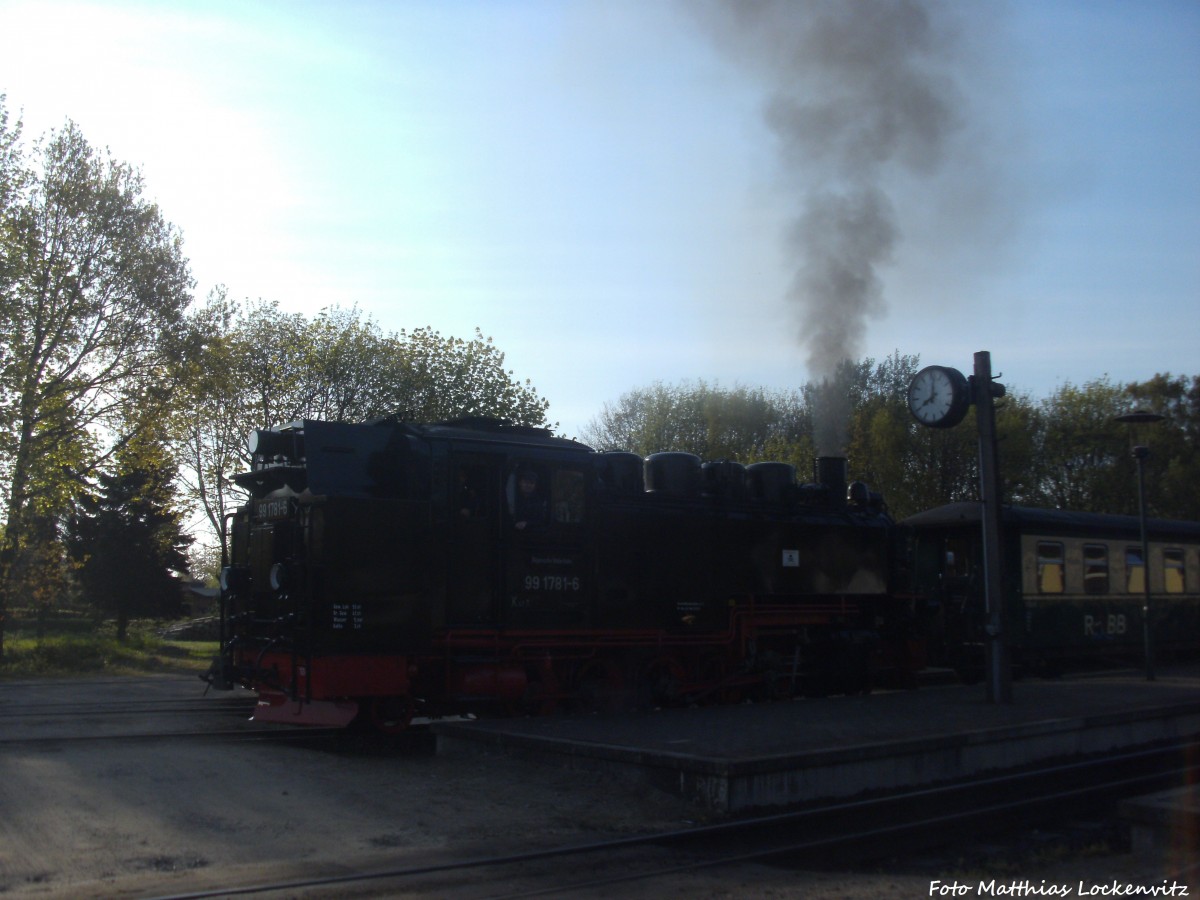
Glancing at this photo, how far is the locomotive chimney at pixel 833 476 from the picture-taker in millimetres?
16875

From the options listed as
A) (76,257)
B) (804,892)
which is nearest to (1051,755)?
(804,892)

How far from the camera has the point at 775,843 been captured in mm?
7391

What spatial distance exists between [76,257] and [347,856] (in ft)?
73.5

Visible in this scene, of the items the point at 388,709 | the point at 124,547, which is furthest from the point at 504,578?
the point at 124,547

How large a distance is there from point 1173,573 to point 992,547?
12.5 meters

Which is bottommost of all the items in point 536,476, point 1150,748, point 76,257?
point 1150,748

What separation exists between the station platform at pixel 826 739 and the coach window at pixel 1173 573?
31.8 ft

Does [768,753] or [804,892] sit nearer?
[804,892]

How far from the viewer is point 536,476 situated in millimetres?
12211

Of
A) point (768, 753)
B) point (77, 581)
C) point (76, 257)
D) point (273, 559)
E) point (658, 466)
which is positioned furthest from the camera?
point (77, 581)

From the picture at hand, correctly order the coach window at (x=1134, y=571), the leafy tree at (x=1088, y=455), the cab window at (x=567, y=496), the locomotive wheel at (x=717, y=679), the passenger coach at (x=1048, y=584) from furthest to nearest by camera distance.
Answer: the leafy tree at (x=1088, y=455) → the coach window at (x=1134, y=571) → the passenger coach at (x=1048, y=584) → the locomotive wheel at (x=717, y=679) → the cab window at (x=567, y=496)

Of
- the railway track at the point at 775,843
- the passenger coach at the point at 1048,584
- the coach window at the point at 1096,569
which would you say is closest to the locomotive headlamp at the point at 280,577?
the railway track at the point at 775,843

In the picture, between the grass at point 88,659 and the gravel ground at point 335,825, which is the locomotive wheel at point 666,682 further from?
the grass at point 88,659

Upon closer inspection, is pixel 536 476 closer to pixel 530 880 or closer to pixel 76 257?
pixel 530 880
